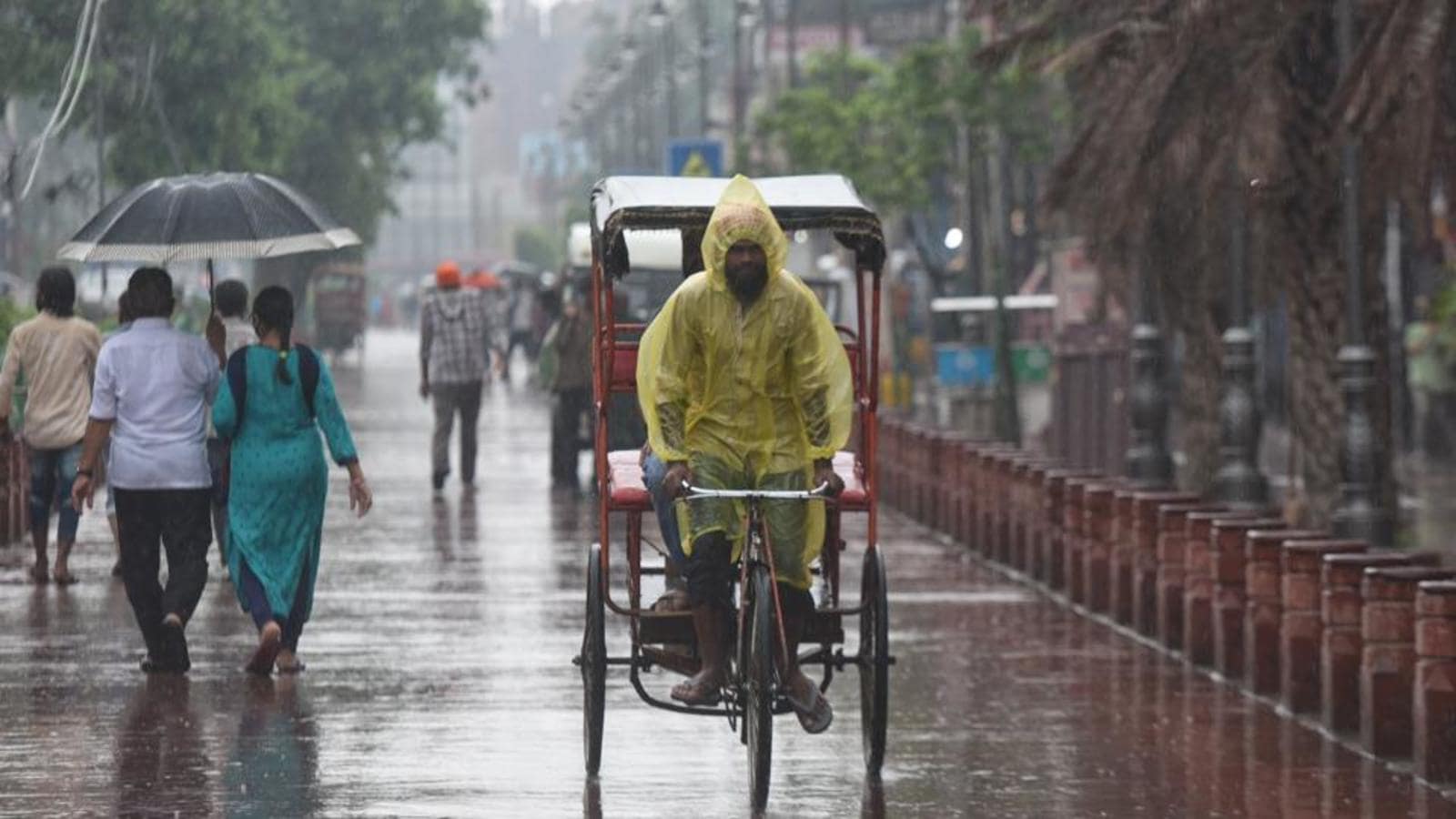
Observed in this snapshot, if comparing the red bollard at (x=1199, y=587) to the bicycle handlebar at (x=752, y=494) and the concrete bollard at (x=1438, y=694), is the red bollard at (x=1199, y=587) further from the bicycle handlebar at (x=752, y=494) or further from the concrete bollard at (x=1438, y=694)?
the bicycle handlebar at (x=752, y=494)

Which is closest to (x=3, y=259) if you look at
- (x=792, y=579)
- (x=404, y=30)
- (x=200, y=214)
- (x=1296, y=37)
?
(x=404, y=30)

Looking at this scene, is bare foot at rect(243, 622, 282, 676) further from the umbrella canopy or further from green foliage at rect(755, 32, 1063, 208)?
green foliage at rect(755, 32, 1063, 208)

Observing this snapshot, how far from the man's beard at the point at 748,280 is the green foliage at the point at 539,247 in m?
150

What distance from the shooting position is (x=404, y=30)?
70312mm

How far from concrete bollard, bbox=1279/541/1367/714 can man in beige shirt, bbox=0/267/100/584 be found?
6.27 meters

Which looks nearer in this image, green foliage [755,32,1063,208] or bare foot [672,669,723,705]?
bare foot [672,669,723,705]

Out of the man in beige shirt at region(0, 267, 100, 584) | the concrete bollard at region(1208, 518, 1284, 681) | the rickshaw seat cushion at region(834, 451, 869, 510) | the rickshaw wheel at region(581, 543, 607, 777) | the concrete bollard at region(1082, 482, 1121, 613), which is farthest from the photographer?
the concrete bollard at region(1082, 482, 1121, 613)

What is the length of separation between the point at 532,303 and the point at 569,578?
49900mm

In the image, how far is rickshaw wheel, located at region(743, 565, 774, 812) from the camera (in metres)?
10.2

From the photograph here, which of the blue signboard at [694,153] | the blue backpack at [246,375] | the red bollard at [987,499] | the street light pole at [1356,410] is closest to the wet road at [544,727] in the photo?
the blue backpack at [246,375]

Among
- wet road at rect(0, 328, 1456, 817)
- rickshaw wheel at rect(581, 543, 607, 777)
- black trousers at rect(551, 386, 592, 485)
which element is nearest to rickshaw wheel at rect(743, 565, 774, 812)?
wet road at rect(0, 328, 1456, 817)

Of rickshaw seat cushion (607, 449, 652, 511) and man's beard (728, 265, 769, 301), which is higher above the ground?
man's beard (728, 265, 769, 301)

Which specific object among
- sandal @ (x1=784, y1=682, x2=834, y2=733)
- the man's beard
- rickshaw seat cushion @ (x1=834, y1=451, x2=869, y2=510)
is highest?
the man's beard

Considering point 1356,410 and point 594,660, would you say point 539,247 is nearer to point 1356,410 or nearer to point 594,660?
point 1356,410
